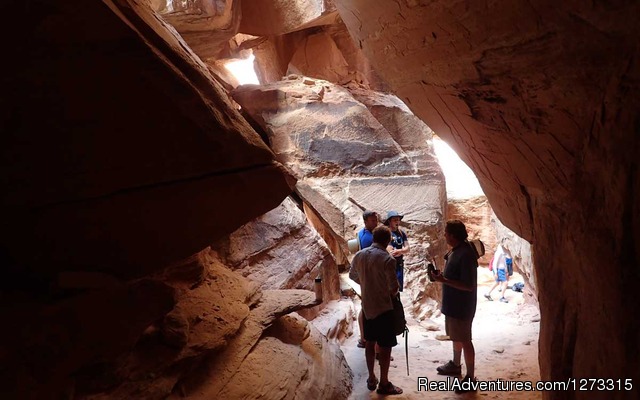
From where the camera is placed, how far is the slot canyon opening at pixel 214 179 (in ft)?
5.47

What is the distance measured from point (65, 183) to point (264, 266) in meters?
3.15

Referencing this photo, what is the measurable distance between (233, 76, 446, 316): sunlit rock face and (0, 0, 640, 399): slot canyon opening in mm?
3562

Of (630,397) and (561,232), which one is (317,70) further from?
(630,397)

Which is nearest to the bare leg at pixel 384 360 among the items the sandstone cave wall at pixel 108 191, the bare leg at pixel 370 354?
the bare leg at pixel 370 354

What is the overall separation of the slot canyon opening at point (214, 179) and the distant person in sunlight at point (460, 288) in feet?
1.53

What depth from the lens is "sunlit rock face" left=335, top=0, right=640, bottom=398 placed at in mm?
1587

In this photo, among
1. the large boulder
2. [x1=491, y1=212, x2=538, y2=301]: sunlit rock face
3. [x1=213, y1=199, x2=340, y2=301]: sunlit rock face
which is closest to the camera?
the large boulder

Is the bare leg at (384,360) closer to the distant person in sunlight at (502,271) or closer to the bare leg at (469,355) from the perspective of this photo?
the bare leg at (469,355)

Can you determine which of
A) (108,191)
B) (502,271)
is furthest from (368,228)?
(502,271)

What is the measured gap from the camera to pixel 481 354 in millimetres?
4473

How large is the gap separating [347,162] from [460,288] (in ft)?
14.2

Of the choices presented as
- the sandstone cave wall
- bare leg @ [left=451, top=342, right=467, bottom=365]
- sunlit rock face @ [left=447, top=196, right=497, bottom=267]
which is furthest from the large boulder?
sunlit rock face @ [left=447, top=196, right=497, bottom=267]

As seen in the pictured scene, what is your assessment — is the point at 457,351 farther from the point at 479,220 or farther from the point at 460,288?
the point at 479,220

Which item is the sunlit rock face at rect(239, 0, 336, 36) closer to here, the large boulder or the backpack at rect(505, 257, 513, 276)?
the backpack at rect(505, 257, 513, 276)
